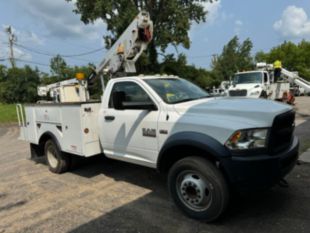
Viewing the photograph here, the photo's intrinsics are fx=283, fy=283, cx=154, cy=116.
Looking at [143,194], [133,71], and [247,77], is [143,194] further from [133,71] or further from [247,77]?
[247,77]

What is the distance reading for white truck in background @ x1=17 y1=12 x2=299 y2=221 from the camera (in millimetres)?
3398

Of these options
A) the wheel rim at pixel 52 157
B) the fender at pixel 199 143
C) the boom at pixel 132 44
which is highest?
the boom at pixel 132 44

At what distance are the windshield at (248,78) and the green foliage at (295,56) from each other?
35.3 metres

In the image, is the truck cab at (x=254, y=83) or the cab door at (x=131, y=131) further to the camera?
the truck cab at (x=254, y=83)

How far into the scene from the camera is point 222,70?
53.9 metres

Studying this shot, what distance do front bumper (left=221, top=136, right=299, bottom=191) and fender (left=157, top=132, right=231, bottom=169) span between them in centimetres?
11

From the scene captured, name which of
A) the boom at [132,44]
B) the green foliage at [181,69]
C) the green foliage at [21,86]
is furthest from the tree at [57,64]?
the boom at [132,44]

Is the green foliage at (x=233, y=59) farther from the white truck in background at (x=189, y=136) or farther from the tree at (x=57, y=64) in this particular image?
the white truck in background at (x=189, y=136)

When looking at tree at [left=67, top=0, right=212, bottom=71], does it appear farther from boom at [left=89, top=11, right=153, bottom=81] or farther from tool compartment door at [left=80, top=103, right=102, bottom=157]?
tool compartment door at [left=80, top=103, right=102, bottom=157]

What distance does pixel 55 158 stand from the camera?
645 centimetres

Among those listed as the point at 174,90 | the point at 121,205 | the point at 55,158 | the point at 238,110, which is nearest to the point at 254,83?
the point at 174,90

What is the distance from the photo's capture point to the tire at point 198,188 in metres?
3.54

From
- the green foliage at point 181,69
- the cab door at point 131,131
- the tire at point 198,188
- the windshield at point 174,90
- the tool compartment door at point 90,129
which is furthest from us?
the green foliage at point 181,69

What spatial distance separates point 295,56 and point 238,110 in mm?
51071
